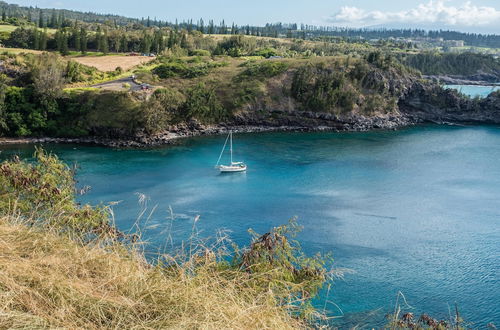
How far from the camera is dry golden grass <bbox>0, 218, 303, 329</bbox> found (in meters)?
5.13

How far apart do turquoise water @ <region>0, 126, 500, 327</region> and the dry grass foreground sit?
24.7m

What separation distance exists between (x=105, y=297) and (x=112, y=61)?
261ft

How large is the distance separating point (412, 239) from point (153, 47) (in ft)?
241

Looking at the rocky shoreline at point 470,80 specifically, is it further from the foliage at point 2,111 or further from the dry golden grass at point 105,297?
the dry golden grass at point 105,297

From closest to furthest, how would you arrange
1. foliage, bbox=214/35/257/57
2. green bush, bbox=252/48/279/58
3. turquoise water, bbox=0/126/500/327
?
turquoise water, bbox=0/126/500/327, green bush, bbox=252/48/279/58, foliage, bbox=214/35/257/57

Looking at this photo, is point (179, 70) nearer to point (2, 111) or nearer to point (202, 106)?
point (202, 106)

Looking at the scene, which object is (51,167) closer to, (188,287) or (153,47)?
(188,287)

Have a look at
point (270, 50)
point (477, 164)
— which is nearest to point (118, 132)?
point (477, 164)

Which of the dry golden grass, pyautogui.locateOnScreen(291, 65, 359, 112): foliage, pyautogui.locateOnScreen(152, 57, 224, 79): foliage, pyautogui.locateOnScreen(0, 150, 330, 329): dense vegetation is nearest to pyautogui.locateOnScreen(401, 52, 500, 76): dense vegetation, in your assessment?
pyautogui.locateOnScreen(291, 65, 359, 112): foliage

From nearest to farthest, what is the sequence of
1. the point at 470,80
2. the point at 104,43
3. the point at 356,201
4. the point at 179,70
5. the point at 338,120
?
the point at 356,201
the point at 338,120
the point at 179,70
the point at 104,43
the point at 470,80

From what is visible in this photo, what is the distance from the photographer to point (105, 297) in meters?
5.55

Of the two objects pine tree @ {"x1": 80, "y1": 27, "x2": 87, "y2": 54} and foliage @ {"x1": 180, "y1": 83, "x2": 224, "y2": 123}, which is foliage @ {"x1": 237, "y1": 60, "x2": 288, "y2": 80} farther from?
pine tree @ {"x1": 80, "y1": 27, "x2": 87, "y2": 54}

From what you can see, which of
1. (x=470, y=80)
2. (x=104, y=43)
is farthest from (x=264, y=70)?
(x=470, y=80)

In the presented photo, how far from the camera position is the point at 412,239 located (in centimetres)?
3094
